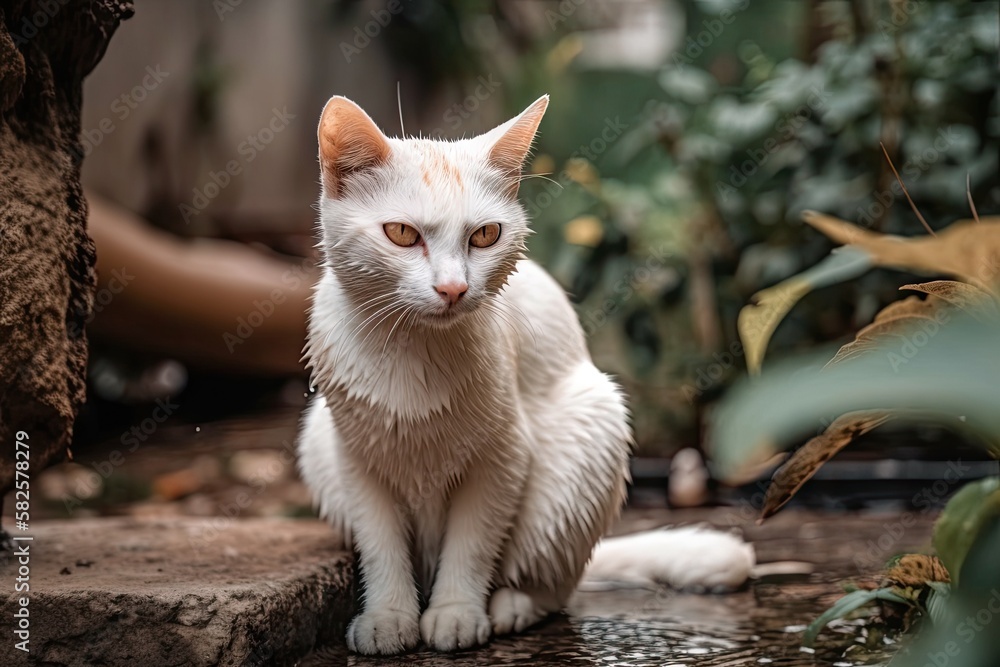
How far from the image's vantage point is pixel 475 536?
2320mm

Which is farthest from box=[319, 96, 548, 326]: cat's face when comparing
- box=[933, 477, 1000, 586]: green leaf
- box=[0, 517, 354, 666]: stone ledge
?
box=[933, 477, 1000, 586]: green leaf

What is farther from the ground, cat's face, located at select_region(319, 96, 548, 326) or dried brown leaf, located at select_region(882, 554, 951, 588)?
cat's face, located at select_region(319, 96, 548, 326)

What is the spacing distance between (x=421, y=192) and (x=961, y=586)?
49.0 inches

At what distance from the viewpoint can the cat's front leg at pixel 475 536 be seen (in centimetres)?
229

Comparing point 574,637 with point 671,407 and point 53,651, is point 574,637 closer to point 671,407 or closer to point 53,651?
point 53,651

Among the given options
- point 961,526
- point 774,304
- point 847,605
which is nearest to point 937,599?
point 847,605

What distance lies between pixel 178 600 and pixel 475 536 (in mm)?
689

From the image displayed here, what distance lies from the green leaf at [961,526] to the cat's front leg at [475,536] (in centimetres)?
93

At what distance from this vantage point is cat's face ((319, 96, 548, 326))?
198cm

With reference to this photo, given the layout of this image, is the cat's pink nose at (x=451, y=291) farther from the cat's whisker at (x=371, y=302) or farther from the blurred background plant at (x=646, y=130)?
the blurred background plant at (x=646, y=130)

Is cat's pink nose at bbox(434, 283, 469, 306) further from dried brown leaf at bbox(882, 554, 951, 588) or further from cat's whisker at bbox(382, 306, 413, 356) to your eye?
dried brown leaf at bbox(882, 554, 951, 588)

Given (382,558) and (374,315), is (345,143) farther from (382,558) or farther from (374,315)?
(382,558)

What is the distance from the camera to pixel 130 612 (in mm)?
1949

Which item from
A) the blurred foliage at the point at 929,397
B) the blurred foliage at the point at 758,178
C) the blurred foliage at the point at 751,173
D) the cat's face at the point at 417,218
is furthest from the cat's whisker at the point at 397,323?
the blurred foliage at the point at 758,178
